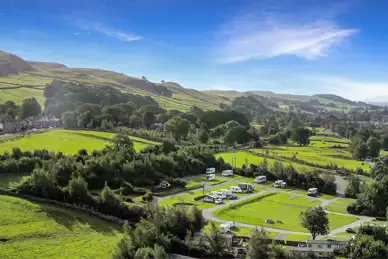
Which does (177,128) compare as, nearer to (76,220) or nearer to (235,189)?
(235,189)

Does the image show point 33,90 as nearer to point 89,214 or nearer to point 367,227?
point 89,214

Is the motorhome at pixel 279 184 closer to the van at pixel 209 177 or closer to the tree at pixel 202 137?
the van at pixel 209 177

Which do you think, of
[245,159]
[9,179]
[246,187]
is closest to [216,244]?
[246,187]

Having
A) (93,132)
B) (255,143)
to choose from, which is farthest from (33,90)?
(255,143)

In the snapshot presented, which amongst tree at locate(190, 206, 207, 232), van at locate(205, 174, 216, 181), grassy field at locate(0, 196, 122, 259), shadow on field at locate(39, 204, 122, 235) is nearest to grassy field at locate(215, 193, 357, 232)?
tree at locate(190, 206, 207, 232)

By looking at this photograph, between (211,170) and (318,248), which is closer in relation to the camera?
(318,248)
